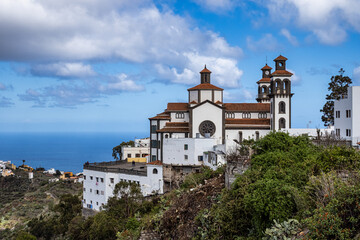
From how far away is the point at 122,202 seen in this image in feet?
108

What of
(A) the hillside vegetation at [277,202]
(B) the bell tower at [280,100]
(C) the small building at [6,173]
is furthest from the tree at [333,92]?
(C) the small building at [6,173]

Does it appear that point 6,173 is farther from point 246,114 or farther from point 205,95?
point 246,114

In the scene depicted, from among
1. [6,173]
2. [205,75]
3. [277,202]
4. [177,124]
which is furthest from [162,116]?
[6,173]

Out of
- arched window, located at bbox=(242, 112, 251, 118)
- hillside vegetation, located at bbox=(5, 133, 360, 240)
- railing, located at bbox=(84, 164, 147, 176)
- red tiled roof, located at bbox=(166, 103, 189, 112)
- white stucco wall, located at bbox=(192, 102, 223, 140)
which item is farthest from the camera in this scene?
arched window, located at bbox=(242, 112, 251, 118)

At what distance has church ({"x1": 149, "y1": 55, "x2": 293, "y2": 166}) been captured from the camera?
4684 centimetres

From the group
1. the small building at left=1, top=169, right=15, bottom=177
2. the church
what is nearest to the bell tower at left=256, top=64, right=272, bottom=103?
the church

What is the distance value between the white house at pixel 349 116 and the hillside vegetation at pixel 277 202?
18390mm

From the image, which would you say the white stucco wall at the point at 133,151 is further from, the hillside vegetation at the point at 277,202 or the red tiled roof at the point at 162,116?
the hillside vegetation at the point at 277,202

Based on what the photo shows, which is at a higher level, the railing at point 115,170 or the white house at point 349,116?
the white house at point 349,116

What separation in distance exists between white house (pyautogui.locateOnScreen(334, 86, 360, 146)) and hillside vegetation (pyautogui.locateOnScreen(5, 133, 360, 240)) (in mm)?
18390

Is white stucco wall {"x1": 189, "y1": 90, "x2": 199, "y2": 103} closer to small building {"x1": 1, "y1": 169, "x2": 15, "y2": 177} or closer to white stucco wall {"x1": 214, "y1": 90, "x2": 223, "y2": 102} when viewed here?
white stucco wall {"x1": 214, "y1": 90, "x2": 223, "y2": 102}

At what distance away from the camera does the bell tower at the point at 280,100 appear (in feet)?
164

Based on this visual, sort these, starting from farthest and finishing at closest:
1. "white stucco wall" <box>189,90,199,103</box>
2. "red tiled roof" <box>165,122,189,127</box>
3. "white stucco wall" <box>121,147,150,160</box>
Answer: "white stucco wall" <box>121,147,150,160</box> < "white stucco wall" <box>189,90,199,103</box> < "red tiled roof" <box>165,122,189,127</box>

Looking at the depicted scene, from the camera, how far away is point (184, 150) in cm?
4278
